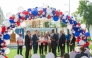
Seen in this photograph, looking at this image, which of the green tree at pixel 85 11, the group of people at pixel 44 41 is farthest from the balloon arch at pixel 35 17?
the green tree at pixel 85 11

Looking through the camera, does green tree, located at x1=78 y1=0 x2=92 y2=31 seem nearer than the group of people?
No

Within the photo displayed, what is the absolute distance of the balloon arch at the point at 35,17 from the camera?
36.7ft

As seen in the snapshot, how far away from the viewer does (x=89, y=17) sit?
36062mm

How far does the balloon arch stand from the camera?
36.7ft

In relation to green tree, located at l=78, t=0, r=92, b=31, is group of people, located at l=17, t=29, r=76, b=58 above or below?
below

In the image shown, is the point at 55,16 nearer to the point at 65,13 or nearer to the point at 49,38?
the point at 65,13

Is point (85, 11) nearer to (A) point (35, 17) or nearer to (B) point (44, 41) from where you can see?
(B) point (44, 41)

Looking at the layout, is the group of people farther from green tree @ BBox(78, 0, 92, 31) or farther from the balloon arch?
green tree @ BBox(78, 0, 92, 31)

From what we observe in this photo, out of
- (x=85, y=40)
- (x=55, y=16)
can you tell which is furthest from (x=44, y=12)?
(x=85, y=40)

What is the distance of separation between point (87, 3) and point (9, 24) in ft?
88.0

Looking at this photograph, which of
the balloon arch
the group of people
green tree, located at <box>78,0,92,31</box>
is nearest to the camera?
the balloon arch

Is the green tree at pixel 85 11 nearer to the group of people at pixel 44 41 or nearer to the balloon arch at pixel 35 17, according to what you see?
the group of people at pixel 44 41

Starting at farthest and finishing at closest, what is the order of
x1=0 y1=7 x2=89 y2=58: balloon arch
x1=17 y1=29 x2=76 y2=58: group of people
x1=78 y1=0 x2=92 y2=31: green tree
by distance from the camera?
1. x1=78 y1=0 x2=92 y2=31: green tree
2. x1=17 y1=29 x2=76 y2=58: group of people
3. x1=0 y1=7 x2=89 y2=58: balloon arch

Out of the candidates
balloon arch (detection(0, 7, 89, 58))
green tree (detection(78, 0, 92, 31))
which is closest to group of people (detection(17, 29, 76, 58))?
balloon arch (detection(0, 7, 89, 58))
